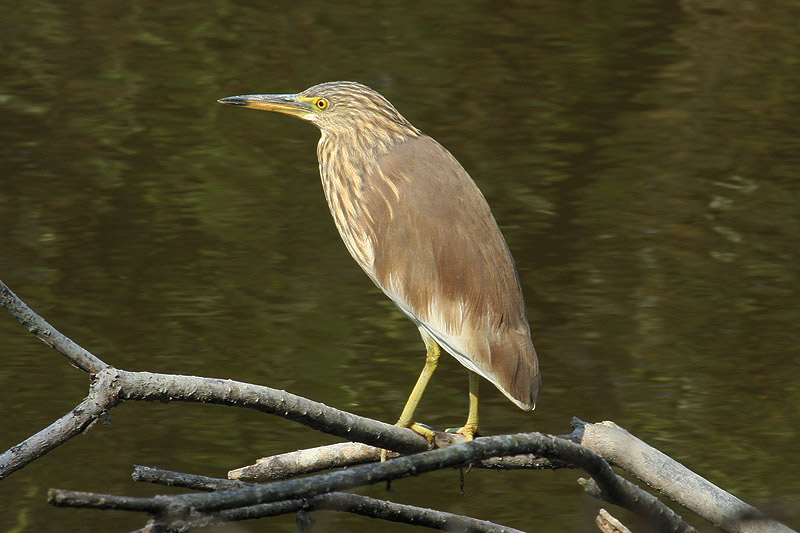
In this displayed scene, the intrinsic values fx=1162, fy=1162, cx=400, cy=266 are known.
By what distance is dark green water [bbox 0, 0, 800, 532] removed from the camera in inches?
250

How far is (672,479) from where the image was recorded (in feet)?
10.1

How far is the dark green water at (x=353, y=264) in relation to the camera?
634cm

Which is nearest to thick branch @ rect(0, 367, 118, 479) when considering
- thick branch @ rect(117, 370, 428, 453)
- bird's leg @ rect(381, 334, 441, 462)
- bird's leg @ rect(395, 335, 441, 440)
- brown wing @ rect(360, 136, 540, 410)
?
thick branch @ rect(117, 370, 428, 453)

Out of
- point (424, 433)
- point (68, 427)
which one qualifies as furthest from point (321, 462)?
point (68, 427)

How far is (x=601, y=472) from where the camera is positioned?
2719mm

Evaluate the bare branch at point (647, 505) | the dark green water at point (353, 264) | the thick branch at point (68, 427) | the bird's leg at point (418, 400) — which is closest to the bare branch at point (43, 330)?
the thick branch at point (68, 427)

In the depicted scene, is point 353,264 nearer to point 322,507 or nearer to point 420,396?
point 420,396

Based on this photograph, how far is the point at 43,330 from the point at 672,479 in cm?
171

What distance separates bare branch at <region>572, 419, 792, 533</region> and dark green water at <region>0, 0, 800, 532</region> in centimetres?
135

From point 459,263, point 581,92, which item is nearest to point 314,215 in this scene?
point 581,92

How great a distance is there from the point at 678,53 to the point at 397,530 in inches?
279

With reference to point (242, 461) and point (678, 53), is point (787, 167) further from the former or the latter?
point (242, 461)

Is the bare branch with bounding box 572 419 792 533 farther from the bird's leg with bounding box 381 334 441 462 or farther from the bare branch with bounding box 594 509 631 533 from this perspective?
the bird's leg with bounding box 381 334 441 462

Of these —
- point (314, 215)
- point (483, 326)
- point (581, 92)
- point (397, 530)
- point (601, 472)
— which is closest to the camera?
point (601, 472)
